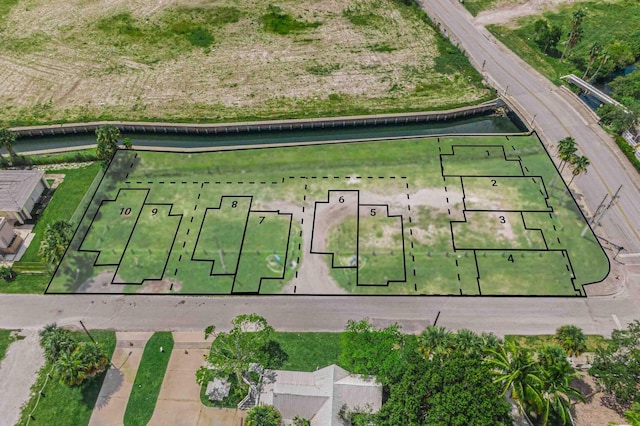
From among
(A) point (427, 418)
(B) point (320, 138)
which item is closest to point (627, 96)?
(B) point (320, 138)

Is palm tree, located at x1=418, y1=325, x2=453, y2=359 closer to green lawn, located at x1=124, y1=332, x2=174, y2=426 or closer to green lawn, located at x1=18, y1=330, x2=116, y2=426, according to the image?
green lawn, located at x1=124, y1=332, x2=174, y2=426

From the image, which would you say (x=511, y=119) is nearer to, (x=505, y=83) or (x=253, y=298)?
(x=505, y=83)

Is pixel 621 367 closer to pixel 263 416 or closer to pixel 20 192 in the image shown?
pixel 263 416

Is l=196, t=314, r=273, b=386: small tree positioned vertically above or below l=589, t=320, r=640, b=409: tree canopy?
below

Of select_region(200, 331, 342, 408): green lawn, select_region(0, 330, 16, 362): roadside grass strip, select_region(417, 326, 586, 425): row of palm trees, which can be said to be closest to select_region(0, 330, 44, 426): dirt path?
select_region(0, 330, 16, 362): roadside grass strip

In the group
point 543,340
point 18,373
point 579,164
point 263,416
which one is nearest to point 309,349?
point 263,416

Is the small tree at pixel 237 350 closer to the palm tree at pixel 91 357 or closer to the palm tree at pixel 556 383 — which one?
the palm tree at pixel 91 357

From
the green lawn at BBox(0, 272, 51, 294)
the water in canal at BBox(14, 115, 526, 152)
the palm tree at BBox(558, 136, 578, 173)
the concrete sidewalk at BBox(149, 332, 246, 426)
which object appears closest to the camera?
the concrete sidewalk at BBox(149, 332, 246, 426)
